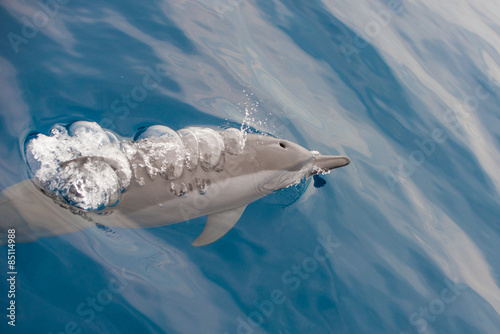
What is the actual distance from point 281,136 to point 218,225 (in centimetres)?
194

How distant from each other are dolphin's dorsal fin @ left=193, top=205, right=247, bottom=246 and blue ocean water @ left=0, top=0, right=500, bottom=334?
151 millimetres

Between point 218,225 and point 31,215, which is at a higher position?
point 218,225

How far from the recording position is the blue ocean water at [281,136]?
14.0 ft

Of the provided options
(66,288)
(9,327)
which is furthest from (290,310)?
(9,327)

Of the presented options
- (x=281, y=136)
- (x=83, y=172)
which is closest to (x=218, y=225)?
(x=83, y=172)

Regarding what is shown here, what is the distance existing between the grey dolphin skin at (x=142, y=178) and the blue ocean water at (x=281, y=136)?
0.24 m

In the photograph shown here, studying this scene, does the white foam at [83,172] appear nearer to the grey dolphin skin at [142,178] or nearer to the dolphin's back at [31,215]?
the grey dolphin skin at [142,178]

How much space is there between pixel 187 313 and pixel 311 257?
171 cm

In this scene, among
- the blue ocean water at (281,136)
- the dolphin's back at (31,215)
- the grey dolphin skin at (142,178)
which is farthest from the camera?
the blue ocean water at (281,136)

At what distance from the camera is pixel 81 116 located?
5.07 meters

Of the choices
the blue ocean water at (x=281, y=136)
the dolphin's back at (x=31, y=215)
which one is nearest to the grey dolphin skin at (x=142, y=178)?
the dolphin's back at (x=31, y=215)

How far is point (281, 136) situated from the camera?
5977 millimetres

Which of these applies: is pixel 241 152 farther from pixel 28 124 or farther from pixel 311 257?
pixel 28 124

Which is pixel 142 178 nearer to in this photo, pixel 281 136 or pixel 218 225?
pixel 218 225
